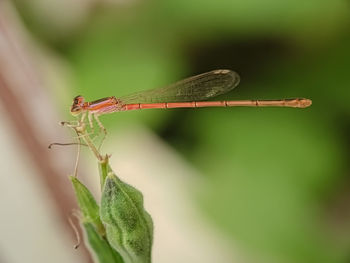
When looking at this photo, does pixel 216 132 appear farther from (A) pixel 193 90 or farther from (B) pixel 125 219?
(B) pixel 125 219

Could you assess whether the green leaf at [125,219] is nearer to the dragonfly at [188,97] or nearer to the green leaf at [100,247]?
the green leaf at [100,247]

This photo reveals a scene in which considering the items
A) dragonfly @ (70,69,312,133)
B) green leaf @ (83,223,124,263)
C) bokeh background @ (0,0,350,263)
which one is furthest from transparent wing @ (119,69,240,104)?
green leaf @ (83,223,124,263)

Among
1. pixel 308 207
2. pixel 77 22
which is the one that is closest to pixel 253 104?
pixel 308 207

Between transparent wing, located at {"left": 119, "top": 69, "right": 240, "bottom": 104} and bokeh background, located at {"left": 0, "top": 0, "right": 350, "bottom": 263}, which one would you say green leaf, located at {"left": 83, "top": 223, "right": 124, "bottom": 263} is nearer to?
transparent wing, located at {"left": 119, "top": 69, "right": 240, "bottom": 104}

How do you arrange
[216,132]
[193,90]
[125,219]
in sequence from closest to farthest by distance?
[125,219] → [193,90] → [216,132]

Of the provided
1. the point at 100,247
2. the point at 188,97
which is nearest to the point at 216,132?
the point at 188,97

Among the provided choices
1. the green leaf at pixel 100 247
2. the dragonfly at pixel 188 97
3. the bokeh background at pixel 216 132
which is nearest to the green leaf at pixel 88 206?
A: the green leaf at pixel 100 247

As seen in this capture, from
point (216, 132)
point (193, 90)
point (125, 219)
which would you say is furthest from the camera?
point (216, 132)
